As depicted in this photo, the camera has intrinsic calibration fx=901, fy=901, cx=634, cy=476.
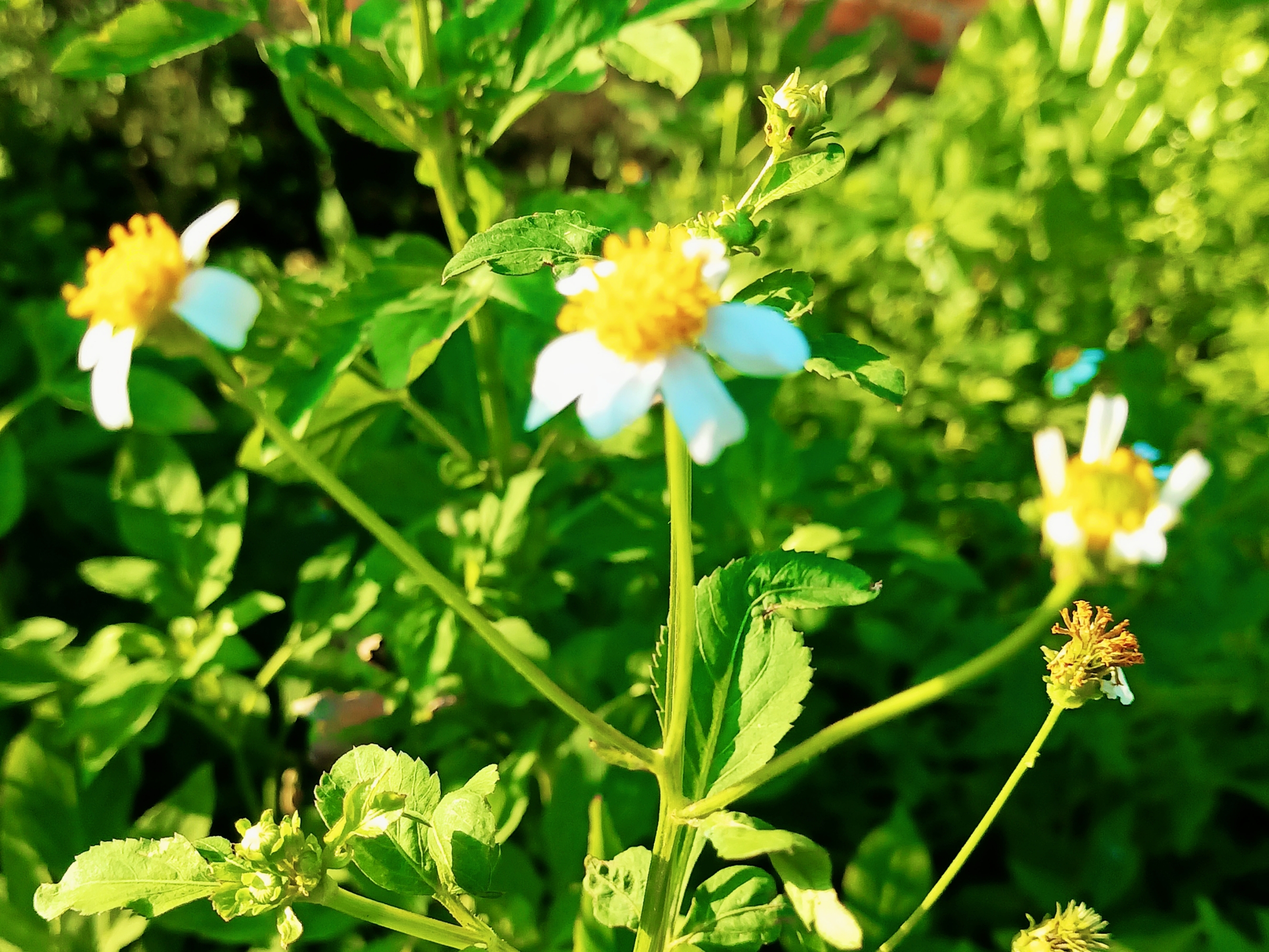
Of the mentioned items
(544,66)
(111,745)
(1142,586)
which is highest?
(544,66)

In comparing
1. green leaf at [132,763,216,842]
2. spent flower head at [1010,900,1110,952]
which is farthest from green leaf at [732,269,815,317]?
green leaf at [132,763,216,842]

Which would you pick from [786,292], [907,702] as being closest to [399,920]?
[907,702]

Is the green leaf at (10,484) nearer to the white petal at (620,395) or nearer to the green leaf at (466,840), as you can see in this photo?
the green leaf at (466,840)

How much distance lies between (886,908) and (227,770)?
783mm

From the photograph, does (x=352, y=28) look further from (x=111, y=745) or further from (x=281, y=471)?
(x=111, y=745)

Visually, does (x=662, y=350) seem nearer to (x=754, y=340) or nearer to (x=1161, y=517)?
(x=754, y=340)

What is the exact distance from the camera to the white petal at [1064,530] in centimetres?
45

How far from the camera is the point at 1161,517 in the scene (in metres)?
0.45

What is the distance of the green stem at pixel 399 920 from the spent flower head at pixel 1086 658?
37 cm

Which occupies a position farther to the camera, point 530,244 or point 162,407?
point 162,407

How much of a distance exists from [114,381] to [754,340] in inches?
13.7

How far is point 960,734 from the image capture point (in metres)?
1.12

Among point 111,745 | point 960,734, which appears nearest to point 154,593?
point 111,745

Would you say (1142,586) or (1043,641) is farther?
(1142,586)
